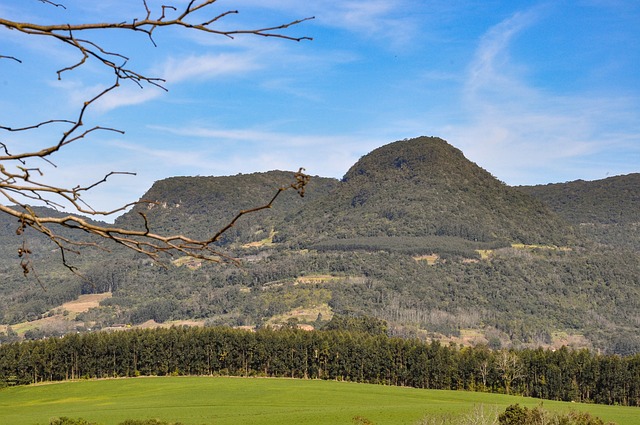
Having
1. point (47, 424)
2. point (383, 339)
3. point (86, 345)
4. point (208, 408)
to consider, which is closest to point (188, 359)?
point (86, 345)

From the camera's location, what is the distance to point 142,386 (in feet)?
314

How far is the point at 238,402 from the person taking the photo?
7756 cm

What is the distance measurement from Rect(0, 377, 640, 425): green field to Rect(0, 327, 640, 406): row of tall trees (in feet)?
28.8

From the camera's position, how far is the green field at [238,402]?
62906 millimetres

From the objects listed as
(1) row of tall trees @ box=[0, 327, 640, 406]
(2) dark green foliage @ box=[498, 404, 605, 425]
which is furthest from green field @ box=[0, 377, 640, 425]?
(1) row of tall trees @ box=[0, 327, 640, 406]

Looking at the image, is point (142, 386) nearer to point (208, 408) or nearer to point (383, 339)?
point (208, 408)

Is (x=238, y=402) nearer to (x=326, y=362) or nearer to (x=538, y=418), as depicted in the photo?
(x=538, y=418)

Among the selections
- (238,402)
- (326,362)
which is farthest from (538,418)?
(326,362)

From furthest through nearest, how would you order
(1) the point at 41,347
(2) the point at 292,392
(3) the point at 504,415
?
(1) the point at 41,347
(2) the point at 292,392
(3) the point at 504,415

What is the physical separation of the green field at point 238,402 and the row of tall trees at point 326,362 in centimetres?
877

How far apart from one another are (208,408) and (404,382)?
51765 millimetres

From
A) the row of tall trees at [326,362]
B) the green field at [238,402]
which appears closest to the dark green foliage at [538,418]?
the green field at [238,402]

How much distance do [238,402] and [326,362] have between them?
Result: 4100 cm

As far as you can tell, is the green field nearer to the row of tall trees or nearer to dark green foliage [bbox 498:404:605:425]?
dark green foliage [bbox 498:404:605:425]
